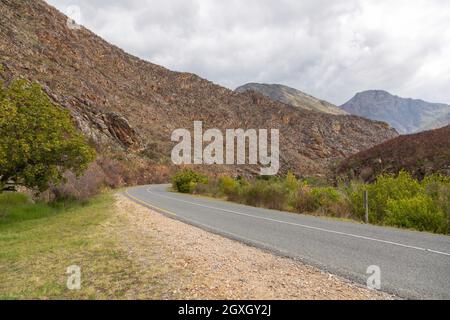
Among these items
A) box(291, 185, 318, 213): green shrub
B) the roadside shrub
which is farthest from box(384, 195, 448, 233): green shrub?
the roadside shrub

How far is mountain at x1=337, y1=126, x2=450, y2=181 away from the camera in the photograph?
22.9 m

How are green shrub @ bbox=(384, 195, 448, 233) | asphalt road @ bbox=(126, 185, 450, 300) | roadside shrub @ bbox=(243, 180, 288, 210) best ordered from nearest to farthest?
asphalt road @ bbox=(126, 185, 450, 300)
green shrub @ bbox=(384, 195, 448, 233)
roadside shrub @ bbox=(243, 180, 288, 210)

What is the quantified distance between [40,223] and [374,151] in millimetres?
26160

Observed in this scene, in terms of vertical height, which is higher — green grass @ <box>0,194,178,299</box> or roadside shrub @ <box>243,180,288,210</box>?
roadside shrub @ <box>243,180,288,210</box>

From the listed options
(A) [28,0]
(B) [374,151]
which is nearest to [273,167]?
(B) [374,151]

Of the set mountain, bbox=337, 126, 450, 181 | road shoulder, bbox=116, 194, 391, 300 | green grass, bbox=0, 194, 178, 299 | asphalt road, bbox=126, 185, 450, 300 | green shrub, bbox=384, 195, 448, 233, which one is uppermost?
mountain, bbox=337, 126, 450, 181

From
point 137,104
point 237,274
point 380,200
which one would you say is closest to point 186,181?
point 380,200

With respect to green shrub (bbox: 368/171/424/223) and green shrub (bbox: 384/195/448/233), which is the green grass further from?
green shrub (bbox: 368/171/424/223)

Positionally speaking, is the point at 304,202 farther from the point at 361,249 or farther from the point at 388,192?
the point at 361,249

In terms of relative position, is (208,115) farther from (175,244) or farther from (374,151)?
(175,244)

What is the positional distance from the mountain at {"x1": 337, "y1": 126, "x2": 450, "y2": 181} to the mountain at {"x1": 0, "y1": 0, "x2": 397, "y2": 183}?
9.72 m

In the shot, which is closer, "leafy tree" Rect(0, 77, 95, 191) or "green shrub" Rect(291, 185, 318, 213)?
"leafy tree" Rect(0, 77, 95, 191)

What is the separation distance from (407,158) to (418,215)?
51.3ft
